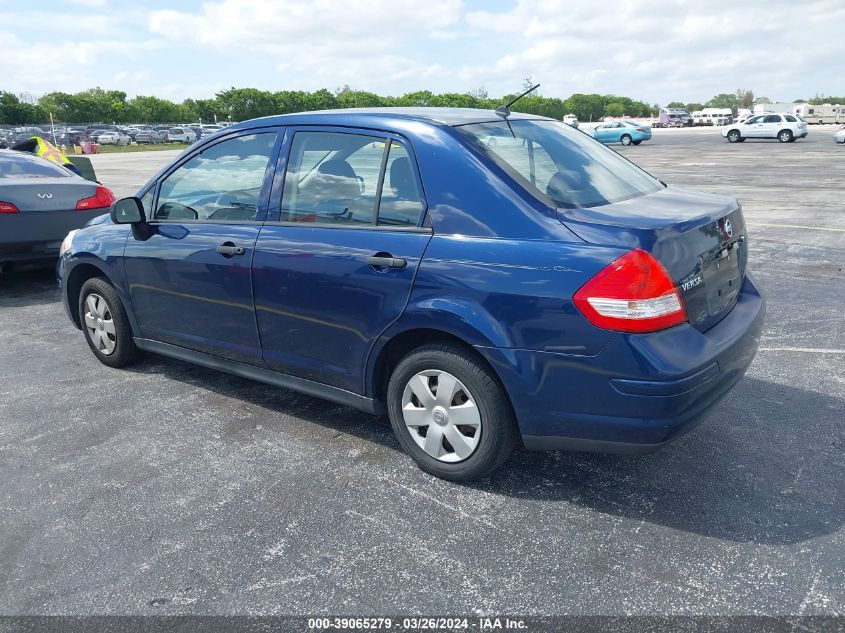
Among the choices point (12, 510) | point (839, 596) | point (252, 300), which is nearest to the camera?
point (839, 596)

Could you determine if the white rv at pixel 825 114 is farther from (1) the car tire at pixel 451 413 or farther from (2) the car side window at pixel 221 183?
(1) the car tire at pixel 451 413

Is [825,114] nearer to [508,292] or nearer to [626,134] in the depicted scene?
[626,134]

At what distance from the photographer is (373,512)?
3.26m

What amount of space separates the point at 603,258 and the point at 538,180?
0.63m

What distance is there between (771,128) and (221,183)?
144 feet

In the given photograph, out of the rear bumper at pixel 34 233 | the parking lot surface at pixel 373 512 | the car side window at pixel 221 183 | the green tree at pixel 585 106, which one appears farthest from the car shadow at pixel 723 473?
the green tree at pixel 585 106

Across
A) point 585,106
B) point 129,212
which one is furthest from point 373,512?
point 585,106

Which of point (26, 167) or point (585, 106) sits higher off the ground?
point (585, 106)

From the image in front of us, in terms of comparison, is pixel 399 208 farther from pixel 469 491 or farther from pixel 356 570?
pixel 356 570

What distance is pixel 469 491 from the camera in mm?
3430

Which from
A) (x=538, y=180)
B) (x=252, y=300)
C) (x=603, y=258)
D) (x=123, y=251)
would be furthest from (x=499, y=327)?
(x=123, y=251)

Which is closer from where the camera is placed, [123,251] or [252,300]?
[252,300]

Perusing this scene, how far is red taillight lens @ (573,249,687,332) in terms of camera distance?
2.86 meters

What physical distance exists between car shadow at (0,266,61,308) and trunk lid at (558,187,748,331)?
622 cm
